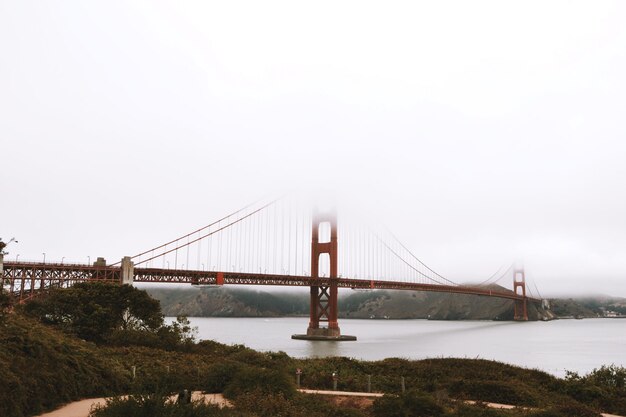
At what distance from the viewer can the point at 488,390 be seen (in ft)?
62.0

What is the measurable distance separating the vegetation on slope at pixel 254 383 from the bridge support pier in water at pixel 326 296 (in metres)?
54.4

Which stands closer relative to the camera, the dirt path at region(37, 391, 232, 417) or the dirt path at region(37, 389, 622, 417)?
the dirt path at region(37, 391, 232, 417)

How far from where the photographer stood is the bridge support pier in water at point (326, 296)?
82.2 metres

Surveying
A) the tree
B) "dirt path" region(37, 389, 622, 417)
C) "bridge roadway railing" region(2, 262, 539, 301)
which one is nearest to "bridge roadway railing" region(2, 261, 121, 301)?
"bridge roadway railing" region(2, 262, 539, 301)

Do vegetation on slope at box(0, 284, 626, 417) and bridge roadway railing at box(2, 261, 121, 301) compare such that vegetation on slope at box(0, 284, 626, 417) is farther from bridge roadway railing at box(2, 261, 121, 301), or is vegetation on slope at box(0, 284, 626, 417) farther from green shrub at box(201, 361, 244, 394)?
bridge roadway railing at box(2, 261, 121, 301)

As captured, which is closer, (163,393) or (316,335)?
(163,393)

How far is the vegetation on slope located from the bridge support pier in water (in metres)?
54.4

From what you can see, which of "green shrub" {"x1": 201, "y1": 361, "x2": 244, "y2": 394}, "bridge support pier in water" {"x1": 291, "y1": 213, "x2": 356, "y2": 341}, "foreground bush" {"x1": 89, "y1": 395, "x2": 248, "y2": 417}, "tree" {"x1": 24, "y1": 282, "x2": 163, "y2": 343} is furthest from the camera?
"bridge support pier in water" {"x1": 291, "y1": 213, "x2": 356, "y2": 341}

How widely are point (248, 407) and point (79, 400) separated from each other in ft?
17.5

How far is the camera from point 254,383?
17.3 meters

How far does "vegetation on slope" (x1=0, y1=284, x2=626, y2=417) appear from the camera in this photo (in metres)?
14.0

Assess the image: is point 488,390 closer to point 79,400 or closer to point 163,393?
point 163,393

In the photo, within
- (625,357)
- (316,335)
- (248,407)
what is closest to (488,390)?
(248,407)

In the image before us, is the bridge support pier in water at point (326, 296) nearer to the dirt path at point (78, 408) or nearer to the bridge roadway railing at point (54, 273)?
the bridge roadway railing at point (54, 273)
